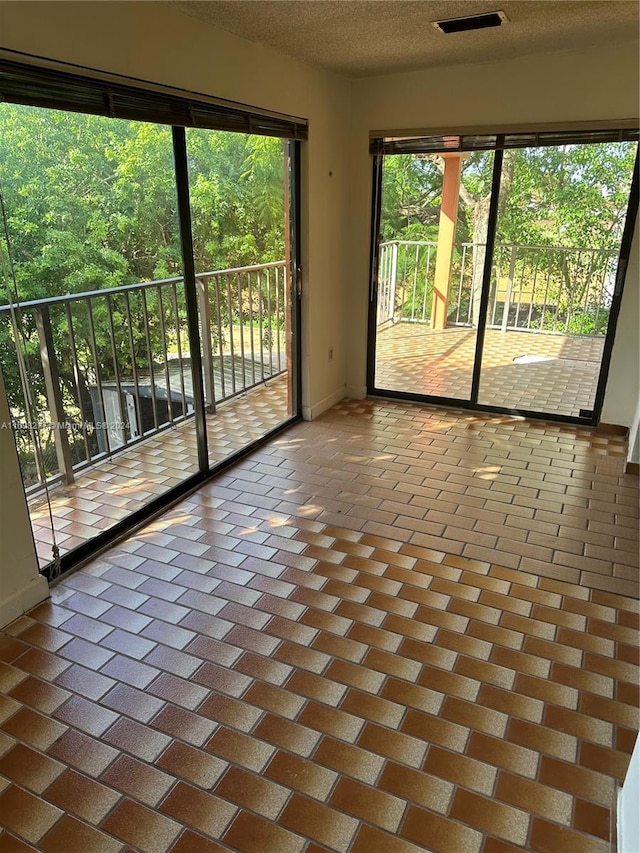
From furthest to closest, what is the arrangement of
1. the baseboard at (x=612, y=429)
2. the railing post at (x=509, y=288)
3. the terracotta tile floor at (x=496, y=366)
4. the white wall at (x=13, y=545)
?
the terracotta tile floor at (x=496, y=366)
the railing post at (x=509, y=288)
the baseboard at (x=612, y=429)
the white wall at (x=13, y=545)

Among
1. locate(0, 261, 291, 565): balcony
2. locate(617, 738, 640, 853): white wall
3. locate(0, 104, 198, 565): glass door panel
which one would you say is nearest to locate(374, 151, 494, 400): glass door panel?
locate(0, 261, 291, 565): balcony

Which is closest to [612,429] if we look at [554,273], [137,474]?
[554,273]

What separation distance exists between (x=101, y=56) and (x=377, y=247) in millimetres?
2359

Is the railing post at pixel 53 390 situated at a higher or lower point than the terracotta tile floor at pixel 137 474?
higher

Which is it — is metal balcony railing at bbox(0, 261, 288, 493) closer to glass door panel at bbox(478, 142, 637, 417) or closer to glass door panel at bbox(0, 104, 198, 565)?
glass door panel at bbox(0, 104, 198, 565)

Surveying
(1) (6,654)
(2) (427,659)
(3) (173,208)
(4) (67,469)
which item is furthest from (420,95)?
(1) (6,654)

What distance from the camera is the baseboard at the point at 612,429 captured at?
3695mm

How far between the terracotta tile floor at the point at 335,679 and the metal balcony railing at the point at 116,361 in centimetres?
74

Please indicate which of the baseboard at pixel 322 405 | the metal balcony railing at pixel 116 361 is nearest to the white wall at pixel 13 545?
the metal balcony railing at pixel 116 361

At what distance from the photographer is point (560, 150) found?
3.44m

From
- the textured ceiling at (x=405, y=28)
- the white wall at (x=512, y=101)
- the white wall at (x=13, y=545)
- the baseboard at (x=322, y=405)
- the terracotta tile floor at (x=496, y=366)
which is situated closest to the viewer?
the white wall at (x=13, y=545)

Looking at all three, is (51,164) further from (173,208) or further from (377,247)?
(377,247)

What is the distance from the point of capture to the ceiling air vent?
8.00ft

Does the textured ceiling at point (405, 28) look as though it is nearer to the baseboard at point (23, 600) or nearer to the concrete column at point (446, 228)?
the concrete column at point (446, 228)
